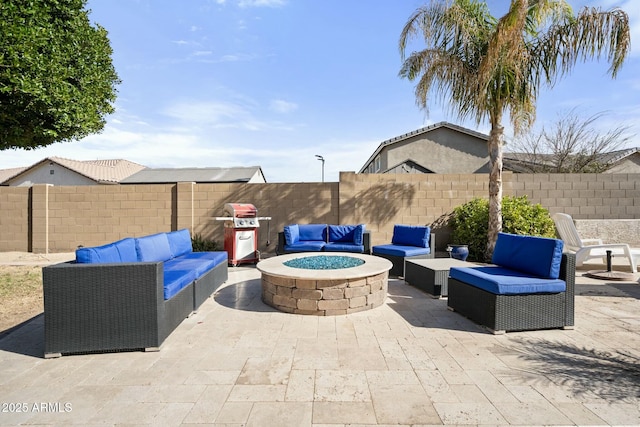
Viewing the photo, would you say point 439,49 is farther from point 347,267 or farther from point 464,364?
point 464,364

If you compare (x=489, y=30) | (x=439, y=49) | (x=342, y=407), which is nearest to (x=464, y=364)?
(x=342, y=407)

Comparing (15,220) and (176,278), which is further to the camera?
(15,220)

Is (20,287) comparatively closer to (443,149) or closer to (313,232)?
(313,232)

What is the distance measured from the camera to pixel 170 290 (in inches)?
127

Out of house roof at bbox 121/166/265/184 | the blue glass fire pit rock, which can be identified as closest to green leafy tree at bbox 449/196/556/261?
the blue glass fire pit rock

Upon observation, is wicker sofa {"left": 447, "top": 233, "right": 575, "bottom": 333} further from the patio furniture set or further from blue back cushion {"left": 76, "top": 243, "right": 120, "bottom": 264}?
blue back cushion {"left": 76, "top": 243, "right": 120, "bottom": 264}

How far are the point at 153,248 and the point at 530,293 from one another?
4661 mm

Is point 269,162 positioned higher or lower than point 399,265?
higher

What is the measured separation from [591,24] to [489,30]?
65.6 inches

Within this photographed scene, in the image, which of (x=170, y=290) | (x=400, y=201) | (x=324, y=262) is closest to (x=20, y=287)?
(x=170, y=290)

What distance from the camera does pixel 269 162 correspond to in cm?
1939

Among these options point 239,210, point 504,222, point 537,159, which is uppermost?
point 537,159

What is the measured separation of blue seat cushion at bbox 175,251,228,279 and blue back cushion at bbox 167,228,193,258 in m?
0.12

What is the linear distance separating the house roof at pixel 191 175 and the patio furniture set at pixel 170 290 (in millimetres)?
14047
